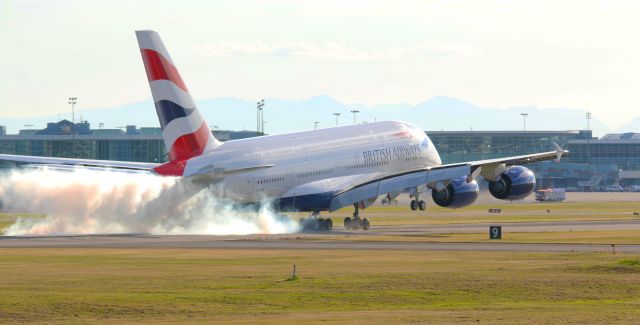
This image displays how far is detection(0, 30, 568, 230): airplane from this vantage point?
245 ft

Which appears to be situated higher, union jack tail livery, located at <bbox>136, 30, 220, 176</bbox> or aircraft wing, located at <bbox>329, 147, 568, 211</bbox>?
union jack tail livery, located at <bbox>136, 30, 220, 176</bbox>

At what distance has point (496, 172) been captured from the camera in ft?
291

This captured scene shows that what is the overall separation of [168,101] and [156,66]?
2.06 m

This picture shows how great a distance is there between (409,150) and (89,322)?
60.6m

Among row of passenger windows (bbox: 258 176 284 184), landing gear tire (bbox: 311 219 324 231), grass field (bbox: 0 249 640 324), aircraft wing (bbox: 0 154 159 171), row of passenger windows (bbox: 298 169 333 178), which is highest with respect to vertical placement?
aircraft wing (bbox: 0 154 159 171)

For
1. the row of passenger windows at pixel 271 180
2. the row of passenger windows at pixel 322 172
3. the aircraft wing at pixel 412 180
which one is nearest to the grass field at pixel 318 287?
the row of passenger windows at pixel 271 180

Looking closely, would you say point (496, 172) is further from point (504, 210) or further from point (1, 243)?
point (504, 210)

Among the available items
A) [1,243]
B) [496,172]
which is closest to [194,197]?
[1,243]

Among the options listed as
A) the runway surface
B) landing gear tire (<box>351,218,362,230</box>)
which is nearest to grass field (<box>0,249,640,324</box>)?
the runway surface

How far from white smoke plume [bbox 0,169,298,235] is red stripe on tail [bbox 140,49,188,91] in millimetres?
5575

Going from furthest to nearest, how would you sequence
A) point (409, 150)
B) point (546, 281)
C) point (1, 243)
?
1. point (409, 150)
2. point (1, 243)
3. point (546, 281)

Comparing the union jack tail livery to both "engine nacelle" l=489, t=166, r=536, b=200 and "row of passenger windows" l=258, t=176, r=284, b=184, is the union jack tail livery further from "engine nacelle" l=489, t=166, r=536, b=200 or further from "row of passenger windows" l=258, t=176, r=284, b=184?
"engine nacelle" l=489, t=166, r=536, b=200

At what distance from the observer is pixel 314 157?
8562 cm

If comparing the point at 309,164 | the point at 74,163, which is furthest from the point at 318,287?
the point at 309,164
